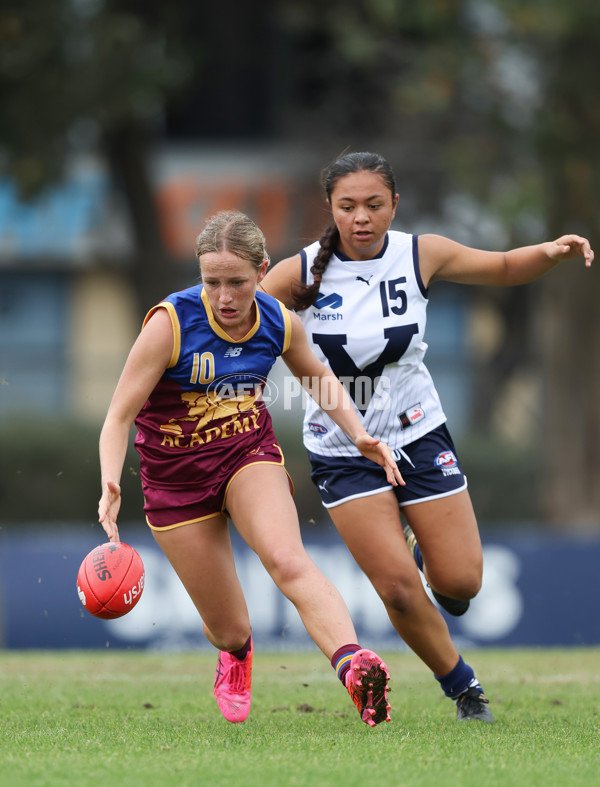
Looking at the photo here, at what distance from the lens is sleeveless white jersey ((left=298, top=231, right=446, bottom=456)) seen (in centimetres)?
575

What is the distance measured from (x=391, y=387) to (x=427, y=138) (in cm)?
1225

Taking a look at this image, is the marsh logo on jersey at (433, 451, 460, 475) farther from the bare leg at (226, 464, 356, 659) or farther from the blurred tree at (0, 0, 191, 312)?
the blurred tree at (0, 0, 191, 312)

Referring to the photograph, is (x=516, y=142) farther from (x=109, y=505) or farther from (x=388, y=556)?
(x=109, y=505)

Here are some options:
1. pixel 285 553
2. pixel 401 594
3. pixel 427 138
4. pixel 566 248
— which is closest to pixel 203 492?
pixel 285 553

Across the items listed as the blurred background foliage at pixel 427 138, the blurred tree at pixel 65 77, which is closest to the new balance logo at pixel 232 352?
the blurred background foliage at pixel 427 138

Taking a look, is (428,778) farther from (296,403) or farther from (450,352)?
(450,352)

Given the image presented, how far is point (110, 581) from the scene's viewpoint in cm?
508

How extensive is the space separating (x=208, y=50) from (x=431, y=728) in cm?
1476

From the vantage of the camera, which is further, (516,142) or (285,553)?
(516,142)

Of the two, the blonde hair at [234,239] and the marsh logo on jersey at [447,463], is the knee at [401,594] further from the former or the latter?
the blonde hair at [234,239]

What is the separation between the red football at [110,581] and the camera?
5078mm

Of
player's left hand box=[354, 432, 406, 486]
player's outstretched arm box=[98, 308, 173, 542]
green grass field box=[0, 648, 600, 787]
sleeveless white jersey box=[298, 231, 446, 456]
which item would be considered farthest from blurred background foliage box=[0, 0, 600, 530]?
player's outstretched arm box=[98, 308, 173, 542]

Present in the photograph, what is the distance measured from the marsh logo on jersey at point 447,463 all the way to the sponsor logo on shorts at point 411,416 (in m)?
0.21

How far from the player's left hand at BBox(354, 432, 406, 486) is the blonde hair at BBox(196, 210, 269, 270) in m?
0.90
